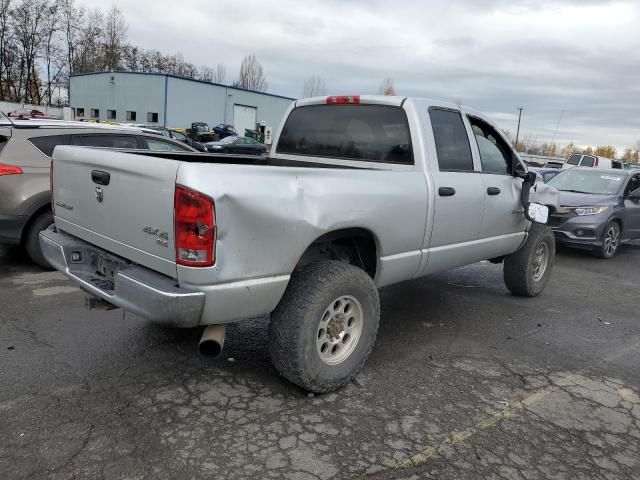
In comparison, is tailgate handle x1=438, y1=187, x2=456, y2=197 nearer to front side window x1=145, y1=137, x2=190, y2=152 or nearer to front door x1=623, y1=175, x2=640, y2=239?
front side window x1=145, y1=137, x2=190, y2=152

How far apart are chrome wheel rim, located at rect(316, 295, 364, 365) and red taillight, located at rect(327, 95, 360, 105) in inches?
72.8

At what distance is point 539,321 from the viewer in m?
5.28

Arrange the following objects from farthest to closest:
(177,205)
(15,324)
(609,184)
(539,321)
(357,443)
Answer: (609,184)
(539,321)
(15,324)
(357,443)
(177,205)

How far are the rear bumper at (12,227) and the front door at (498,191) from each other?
4.88m

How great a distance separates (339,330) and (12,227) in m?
4.28

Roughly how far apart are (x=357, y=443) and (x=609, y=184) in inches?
351

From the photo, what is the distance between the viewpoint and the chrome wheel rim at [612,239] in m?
9.07

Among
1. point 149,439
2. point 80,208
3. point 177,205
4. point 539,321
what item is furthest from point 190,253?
point 539,321

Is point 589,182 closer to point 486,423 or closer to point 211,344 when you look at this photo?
point 486,423

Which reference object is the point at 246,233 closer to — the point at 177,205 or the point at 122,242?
the point at 177,205

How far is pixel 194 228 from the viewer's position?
266cm

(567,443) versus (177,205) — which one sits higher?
(177,205)

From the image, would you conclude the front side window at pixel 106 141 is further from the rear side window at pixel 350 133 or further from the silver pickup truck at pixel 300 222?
the rear side window at pixel 350 133

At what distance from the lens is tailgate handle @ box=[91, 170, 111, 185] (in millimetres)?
3148
